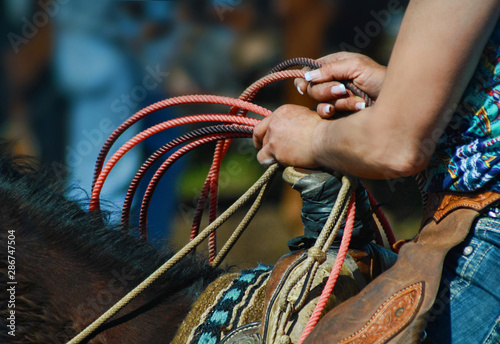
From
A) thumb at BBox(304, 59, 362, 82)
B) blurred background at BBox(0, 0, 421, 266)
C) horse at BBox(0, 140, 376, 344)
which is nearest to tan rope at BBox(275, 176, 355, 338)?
horse at BBox(0, 140, 376, 344)

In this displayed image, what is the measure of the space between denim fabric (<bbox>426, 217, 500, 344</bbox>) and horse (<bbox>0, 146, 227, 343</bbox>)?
2.08 feet

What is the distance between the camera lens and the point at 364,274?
4.01 ft

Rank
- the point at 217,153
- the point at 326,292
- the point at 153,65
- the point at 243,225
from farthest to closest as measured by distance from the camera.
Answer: the point at 153,65, the point at 217,153, the point at 243,225, the point at 326,292

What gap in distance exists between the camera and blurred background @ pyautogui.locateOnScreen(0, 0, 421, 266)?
3705 millimetres

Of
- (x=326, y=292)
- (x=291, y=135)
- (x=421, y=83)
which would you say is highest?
(x=421, y=83)

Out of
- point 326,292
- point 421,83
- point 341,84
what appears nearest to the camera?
point 421,83

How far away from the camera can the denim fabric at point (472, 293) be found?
933 mm

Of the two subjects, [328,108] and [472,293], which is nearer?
[472,293]

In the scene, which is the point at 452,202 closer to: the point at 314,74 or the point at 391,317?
the point at 391,317

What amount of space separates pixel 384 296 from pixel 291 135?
0.39 metres

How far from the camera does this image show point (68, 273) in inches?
49.9

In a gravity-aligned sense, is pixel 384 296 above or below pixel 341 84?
below

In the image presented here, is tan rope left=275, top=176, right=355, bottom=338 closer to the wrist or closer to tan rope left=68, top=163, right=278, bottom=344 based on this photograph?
the wrist

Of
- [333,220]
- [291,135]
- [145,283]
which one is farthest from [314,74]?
[145,283]
